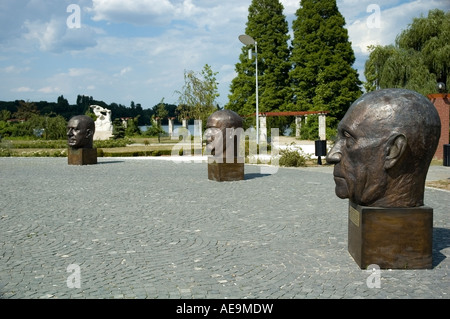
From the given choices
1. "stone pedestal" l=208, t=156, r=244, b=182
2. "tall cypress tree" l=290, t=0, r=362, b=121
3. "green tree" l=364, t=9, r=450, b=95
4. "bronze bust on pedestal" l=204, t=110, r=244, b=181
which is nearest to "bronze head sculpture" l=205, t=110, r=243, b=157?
"bronze bust on pedestal" l=204, t=110, r=244, b=181

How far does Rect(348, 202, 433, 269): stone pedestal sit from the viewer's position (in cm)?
514

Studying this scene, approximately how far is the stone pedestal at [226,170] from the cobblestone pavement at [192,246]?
4.39 ft

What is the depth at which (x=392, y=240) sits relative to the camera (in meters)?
5.17

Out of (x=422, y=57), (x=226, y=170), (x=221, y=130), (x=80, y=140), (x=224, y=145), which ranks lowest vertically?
(x=226, y=170)

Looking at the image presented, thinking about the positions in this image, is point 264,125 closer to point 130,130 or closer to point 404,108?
point 130,130

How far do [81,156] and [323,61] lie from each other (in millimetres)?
26877

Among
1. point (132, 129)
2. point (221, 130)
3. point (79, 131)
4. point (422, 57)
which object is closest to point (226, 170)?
point (221, 130)

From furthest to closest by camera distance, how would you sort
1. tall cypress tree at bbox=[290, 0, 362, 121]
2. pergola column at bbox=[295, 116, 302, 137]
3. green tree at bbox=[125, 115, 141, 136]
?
1. green tree at bbox=[125, 115, 141, 136]
2. pergola column at bbox=[295, 116, 302, 137]
3. tall cypress tree at bbox=[290, 0, 362, 121]

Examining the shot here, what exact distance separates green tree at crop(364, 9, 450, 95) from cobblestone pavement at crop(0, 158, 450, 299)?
1852cm

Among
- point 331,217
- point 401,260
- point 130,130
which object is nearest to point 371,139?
point 401,260

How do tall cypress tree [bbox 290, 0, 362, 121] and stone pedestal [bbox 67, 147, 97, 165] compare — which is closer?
stone pedestal [bbox 67, 147, 97, 165]

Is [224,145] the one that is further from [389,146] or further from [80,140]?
[80,140]

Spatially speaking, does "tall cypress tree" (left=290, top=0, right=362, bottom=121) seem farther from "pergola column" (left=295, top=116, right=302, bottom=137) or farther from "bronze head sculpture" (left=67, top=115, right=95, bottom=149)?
"bronze head sculpture" (left=67, top=115, right=95, bottom=149)

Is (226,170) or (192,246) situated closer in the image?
(192,246)
